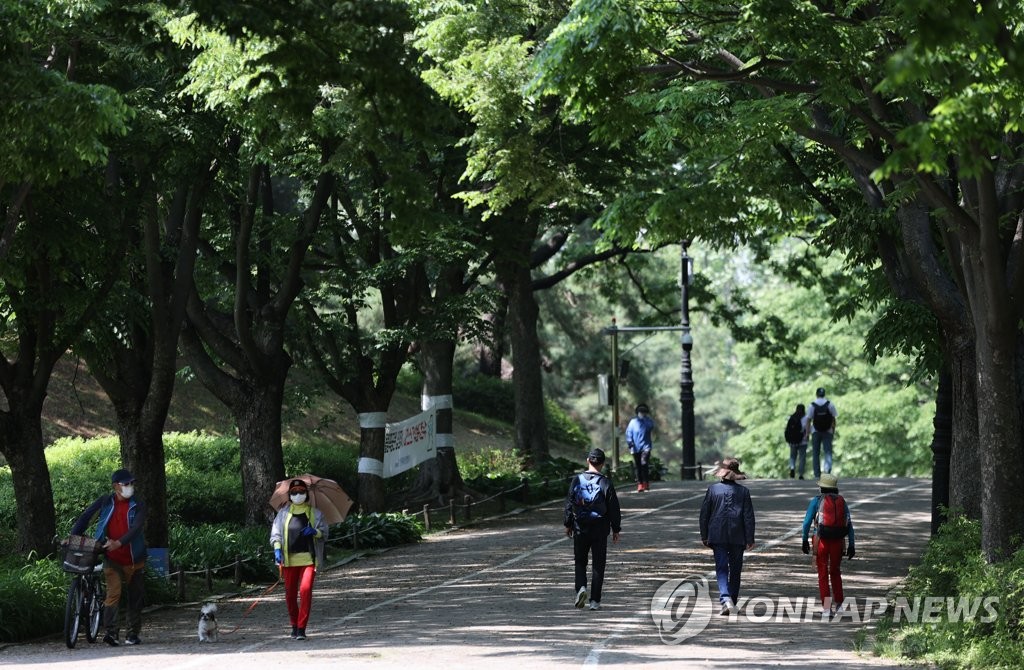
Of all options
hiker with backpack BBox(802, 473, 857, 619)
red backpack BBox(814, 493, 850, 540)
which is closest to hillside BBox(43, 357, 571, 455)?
hiker with backpack BBox(802, 473, 857, 619)

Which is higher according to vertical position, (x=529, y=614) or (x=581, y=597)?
(x=581, y=597)

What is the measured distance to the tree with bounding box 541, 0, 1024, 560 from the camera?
1203 centimetres

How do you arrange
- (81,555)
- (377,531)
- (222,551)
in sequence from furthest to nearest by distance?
1. (377,531)
2. (222,551)
3. (81,555)

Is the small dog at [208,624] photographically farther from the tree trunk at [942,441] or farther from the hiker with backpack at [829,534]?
the tree trunk at [942,441]

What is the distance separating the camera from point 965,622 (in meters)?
11.1

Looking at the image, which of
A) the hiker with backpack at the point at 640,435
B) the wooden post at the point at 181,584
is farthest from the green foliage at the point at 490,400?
the wooden post at the point at 181,584

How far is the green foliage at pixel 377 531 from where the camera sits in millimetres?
21391

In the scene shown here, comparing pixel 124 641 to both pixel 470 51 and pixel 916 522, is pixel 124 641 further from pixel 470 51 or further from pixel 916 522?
pixel 916 522

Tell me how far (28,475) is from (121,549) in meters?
3.41

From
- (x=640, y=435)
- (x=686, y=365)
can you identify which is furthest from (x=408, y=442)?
(x=686, y=365)

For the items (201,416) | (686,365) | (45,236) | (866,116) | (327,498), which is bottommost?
(327,498)

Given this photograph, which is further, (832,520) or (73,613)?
(832,520)

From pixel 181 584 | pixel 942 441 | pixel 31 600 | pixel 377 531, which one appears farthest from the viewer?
pixel 377 531

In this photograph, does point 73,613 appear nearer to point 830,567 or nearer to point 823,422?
point 830,567
